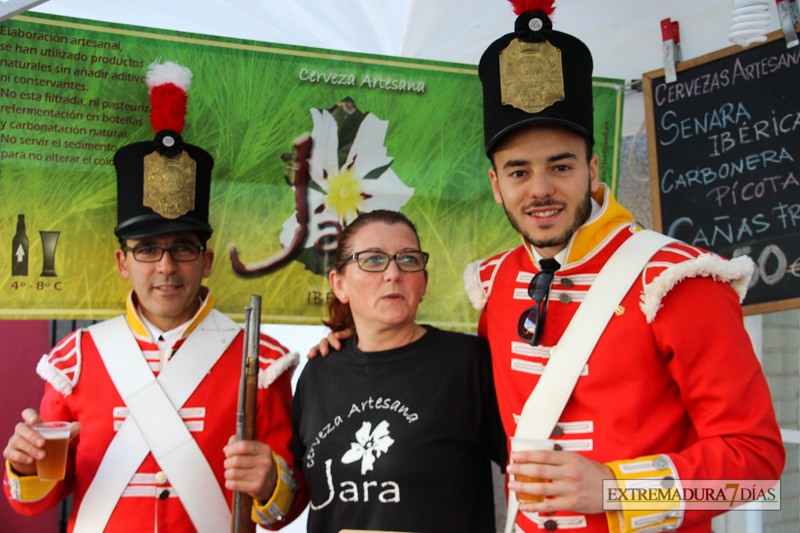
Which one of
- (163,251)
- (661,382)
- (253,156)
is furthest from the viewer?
(253,156)

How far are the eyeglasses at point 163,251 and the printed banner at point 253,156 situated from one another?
0.38 metres

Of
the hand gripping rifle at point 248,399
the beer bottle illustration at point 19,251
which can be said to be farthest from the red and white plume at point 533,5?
the beer bottle illustration at point 19,251

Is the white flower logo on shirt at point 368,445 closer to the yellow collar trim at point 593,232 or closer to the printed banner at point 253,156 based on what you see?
the yellow collar trim at point 593,232

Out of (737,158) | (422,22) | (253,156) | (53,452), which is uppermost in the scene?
(422,22)

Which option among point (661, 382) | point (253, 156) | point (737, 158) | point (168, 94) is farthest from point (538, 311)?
point (168, 94)

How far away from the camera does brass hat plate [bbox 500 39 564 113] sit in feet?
6.91

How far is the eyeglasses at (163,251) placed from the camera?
2680mm

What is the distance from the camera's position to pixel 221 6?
3.19 meters

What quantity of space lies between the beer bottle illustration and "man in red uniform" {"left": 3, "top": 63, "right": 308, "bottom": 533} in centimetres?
43

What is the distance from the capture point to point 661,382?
1909mm

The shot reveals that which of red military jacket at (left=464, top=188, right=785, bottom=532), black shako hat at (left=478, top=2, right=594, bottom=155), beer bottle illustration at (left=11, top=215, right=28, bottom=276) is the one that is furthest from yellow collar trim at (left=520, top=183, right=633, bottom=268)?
beer bottle illustration at (left=11, top=215, right=28, bottom=276)

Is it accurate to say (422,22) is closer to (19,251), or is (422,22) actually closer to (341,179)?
(341,179)

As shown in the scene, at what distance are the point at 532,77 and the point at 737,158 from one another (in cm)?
130

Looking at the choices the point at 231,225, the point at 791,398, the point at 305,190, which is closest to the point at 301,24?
the point at 305,190
